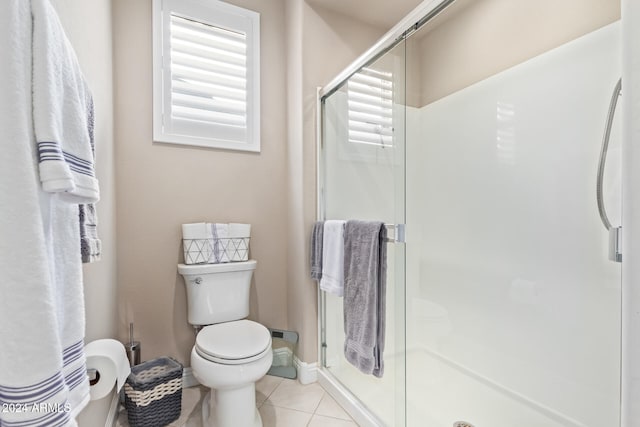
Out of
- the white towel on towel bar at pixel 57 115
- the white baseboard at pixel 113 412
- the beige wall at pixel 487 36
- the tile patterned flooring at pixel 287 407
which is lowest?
the tile patterned flooring at pixel 287 407

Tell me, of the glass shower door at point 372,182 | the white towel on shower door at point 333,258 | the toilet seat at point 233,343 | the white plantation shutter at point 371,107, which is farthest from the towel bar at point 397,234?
the toilet seat at point 233,343

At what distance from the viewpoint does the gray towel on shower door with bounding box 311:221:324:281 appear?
1.79m

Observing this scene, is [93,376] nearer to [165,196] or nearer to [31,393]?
[31,393]

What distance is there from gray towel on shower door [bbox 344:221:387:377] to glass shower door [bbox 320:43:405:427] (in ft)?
0.24

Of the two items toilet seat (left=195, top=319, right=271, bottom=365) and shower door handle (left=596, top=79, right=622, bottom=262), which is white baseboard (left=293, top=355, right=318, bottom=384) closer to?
toilet seat (left=195, top=319, right=271, bottom=365)

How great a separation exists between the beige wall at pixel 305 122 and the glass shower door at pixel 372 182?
9cm

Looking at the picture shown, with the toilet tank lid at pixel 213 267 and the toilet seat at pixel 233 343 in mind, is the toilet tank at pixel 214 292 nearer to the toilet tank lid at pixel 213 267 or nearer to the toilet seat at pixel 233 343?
the toilet tank lid at pixel 213 267

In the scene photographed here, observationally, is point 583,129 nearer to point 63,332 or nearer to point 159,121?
point 63,332

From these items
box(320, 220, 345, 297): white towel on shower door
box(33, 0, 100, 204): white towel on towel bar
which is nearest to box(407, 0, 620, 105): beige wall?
box(320, 220, 345, 297): white towel on shower door

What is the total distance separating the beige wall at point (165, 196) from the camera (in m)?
1.75

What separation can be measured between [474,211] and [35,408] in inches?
68.2

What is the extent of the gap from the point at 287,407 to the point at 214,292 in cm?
75

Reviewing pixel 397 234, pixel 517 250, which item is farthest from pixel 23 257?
pixel 517 250

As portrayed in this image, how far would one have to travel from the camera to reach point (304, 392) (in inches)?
71.1
